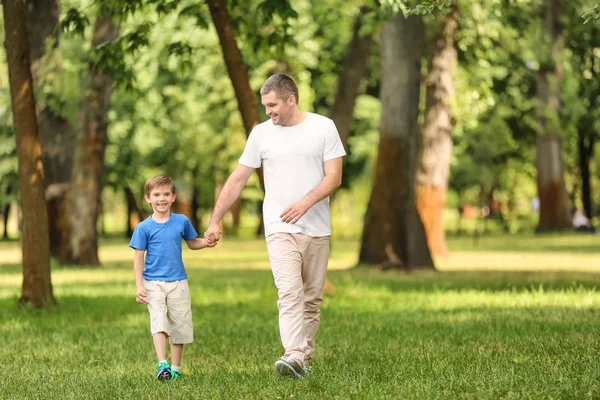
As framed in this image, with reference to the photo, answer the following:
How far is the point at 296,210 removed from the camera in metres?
8.93

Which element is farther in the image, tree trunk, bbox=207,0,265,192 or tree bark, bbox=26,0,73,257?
tree bark, bbox=26,0,73,257

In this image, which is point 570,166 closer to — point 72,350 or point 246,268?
point 246,268

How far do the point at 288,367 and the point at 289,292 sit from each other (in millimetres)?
543

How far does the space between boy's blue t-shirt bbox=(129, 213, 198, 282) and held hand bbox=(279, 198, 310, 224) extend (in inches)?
31.2

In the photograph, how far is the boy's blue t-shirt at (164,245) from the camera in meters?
9.23

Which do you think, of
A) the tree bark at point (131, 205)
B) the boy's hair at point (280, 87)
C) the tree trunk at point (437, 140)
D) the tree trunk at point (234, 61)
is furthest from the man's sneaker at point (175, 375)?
the tree bark at point (131, 205)

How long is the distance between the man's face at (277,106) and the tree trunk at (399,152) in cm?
1558

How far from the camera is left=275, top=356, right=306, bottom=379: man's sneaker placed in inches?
349

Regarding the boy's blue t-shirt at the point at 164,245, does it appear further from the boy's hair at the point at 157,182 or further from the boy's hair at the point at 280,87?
the boy's hair at the point at 280,87

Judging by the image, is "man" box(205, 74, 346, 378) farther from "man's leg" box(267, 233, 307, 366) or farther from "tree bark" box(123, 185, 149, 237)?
"tree bark" box(123, 185, 149, 237)

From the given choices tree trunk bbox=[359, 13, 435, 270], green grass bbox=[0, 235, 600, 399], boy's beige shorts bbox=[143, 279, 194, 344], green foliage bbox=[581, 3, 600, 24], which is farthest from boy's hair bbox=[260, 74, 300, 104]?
tree trunk bbox=[359, 13, 435, 270]

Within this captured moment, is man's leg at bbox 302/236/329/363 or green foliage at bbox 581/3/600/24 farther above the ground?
green foliage at bbox 581/3/600/24

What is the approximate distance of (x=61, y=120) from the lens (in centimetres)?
3092

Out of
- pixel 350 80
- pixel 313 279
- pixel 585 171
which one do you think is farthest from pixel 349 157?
pixel 313 279
